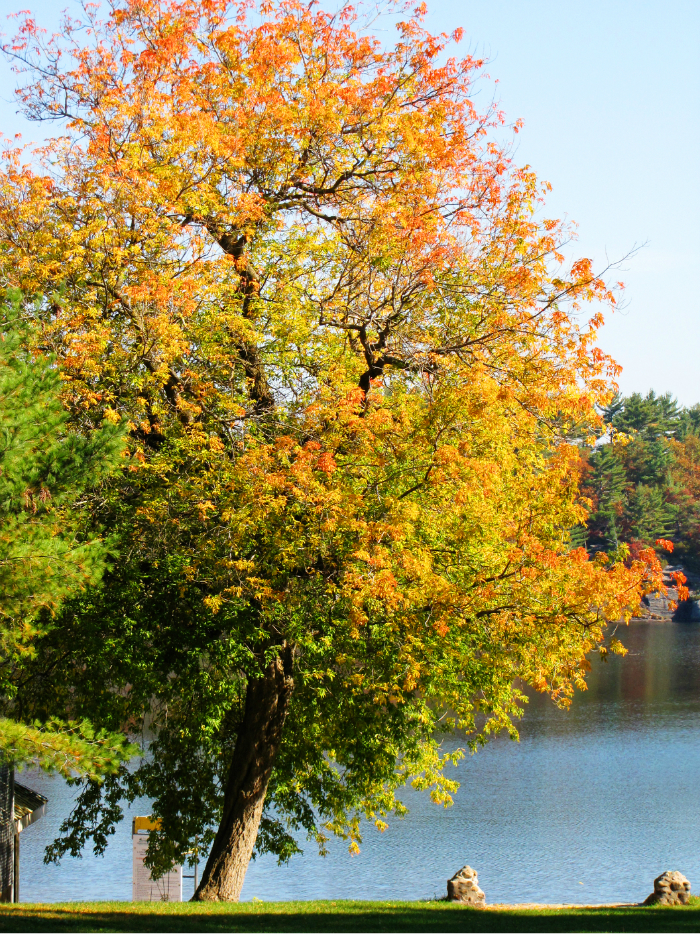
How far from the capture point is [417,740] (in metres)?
14.3

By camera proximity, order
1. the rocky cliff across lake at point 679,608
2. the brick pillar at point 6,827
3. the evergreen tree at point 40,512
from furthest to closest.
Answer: the rocky cliff across lake at point 679,608 < the brick pillar at point 6,827 < the evergreen tree at point 40,512

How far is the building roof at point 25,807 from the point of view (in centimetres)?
1580

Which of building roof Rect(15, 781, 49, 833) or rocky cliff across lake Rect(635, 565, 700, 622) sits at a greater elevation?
rocky cliff across lake Rect(635, 565, 700, 622)

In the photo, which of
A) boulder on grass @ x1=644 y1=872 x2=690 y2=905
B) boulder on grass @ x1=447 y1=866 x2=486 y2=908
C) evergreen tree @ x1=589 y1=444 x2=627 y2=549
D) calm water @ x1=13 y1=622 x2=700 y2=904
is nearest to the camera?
boulder on grass @ x1=644 y1=872 x2=690 y2=905

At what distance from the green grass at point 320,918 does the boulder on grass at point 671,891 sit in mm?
2221

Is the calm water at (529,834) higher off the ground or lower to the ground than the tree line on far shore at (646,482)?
lower

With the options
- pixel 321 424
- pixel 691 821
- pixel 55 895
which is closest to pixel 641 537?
pixel 691 821

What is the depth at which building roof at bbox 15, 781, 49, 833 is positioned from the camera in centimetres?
1580

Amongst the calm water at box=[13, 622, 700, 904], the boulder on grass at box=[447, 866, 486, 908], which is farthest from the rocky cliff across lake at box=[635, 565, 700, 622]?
the boulder on grass at box=[447, 866, 486, 908]

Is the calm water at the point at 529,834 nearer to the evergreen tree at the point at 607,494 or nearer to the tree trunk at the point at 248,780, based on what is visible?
the tree trunk at the point at 248,780

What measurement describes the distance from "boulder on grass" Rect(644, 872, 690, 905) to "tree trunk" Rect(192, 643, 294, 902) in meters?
6.18

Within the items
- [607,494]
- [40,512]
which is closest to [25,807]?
[40,512]

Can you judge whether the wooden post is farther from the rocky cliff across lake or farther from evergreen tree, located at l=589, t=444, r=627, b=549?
the rocky cliff across lake

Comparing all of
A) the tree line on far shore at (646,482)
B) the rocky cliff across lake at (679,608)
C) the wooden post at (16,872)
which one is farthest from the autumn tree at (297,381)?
the rocky cliff across lake at (679,608)
